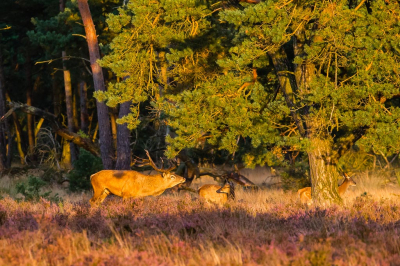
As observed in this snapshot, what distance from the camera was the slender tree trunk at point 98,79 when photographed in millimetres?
20297

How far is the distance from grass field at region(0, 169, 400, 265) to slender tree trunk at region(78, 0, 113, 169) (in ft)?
28.8

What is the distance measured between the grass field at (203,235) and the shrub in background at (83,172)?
7823 mm

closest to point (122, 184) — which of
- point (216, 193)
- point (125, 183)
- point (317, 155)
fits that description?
point (125, 183)

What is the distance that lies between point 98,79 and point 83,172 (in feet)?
10.7

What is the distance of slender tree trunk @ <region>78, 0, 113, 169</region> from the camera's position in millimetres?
20297

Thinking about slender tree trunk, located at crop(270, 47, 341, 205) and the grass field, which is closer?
the grass field

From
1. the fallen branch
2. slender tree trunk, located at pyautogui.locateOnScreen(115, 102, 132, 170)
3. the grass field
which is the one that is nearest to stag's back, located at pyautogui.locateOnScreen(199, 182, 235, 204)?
the grass field

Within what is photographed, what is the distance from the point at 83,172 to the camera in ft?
64.7

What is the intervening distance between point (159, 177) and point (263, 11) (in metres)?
5.27

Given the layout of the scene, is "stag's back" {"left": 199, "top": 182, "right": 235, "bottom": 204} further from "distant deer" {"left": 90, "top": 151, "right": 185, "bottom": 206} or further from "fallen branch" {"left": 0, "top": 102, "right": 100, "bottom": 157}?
"fallen branch" {"left": 0, "top": 102, "right": 100, "bottom": 157}

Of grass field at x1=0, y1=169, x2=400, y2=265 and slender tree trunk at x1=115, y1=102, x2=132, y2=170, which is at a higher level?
grass field at x1=0, y1=169, x2=400, y2=265

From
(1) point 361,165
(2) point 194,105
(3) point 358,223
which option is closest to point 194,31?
(2) point 194,105

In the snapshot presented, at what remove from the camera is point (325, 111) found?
39.0 feet

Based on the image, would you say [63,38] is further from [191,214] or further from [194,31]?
[191,214]
